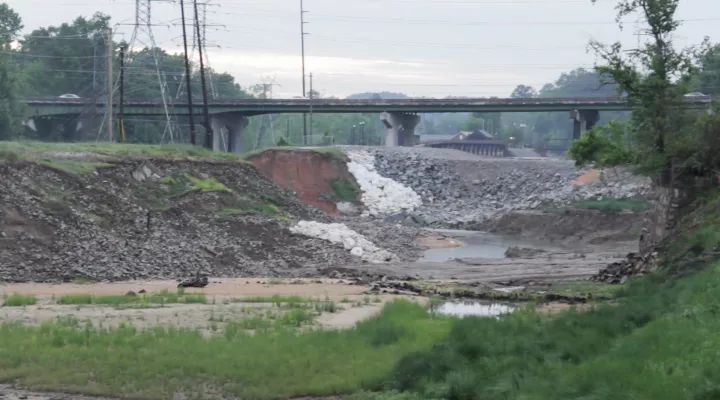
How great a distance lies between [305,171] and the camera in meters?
94.6

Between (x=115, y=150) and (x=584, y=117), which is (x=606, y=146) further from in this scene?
(x=584, y=117)

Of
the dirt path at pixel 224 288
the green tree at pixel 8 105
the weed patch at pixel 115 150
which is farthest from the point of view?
the green tree at pixel 8 105

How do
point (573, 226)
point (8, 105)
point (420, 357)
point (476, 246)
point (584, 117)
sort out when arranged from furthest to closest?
1. point (584, 117)
2. point (8, 105)
3. point (573, 226)
4. point (476, 246)
5. point (420, 357)

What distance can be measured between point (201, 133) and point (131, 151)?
2505 inches

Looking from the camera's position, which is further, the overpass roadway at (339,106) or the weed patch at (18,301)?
the overpass roadway at (339,106)

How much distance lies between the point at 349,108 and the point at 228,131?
1336 cm

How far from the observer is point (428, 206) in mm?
93875

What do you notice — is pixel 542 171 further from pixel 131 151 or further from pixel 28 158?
pixel 28 158

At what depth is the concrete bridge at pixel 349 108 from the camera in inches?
4377

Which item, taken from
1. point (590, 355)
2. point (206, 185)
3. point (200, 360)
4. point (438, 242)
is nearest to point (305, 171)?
point (438, 242)

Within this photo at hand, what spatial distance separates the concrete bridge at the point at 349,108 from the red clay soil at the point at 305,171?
58.8 ft

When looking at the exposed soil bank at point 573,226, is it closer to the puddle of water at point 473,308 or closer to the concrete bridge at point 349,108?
the concrete bridge at point 349,108

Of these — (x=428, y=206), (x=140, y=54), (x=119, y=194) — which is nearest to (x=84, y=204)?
(x=119, y=194)

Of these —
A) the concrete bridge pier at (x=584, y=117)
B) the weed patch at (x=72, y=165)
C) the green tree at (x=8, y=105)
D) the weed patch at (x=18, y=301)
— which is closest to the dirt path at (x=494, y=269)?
the weed patch at (x=72, y=165)
